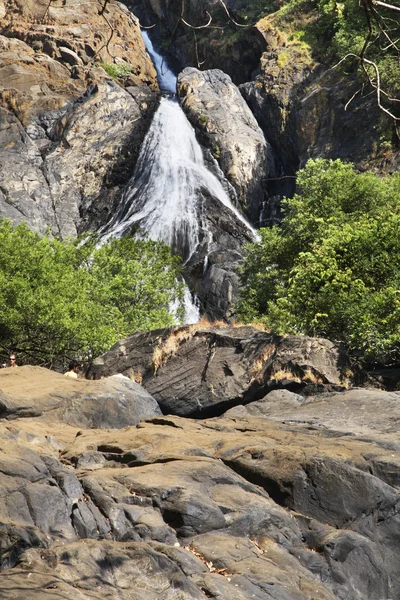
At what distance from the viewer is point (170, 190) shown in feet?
161

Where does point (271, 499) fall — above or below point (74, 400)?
above

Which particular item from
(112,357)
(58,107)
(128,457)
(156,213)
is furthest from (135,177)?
(128,457)

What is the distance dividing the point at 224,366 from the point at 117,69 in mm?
50808

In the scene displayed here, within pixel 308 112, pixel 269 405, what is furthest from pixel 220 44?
pixel 269 405

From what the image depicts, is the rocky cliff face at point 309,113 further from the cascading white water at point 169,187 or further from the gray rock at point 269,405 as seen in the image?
the gray rock at point 269,405

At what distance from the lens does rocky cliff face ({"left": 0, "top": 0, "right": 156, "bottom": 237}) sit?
167 feet

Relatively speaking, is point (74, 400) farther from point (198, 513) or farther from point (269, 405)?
point (198, 513)

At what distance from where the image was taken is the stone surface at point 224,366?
18.3m

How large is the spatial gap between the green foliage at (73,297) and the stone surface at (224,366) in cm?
646

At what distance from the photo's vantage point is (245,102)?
59375mm

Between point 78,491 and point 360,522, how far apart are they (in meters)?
4.31

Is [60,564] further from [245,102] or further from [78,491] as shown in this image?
[245,102]

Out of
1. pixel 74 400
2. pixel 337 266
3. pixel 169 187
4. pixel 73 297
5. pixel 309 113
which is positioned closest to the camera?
pixel 74 400

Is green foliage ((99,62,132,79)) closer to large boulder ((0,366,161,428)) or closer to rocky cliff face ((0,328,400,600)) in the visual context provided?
large boulder ((0,366,161,428))
